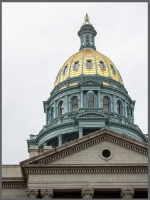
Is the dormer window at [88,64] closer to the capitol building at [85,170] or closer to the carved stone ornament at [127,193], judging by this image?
the capitol building at [85,170]

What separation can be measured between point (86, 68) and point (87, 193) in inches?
1396

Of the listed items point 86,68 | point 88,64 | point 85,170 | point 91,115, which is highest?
point 88,64

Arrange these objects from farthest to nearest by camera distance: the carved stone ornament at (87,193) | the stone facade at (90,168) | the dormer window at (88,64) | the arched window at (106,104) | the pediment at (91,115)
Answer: the dormer window at (88,64) < the arched window at (106,104) < the pediment at (91,115) < the stone facade at (90,168) < the carved stone ornament at (87,193)

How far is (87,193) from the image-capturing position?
128 ft

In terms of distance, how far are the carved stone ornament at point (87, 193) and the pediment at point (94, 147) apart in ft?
7.61

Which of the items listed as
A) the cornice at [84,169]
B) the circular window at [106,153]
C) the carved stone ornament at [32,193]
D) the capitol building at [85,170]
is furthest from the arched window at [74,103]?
the carved stone ornament at [32,193]

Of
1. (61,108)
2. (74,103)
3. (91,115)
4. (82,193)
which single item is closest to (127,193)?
(82,193)

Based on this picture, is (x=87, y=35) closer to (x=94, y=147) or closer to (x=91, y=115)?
(x=91, y=115)

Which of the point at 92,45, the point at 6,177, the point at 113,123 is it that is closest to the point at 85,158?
the point at 6,177

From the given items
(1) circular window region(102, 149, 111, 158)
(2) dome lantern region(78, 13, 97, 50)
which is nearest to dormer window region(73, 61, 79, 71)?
(2) dome lantern region(78, 13, 97, 50)

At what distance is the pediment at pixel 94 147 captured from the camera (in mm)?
40125

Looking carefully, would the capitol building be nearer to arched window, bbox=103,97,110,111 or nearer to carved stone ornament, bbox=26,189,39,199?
carved stone ornament, bbox=26,189,39,199

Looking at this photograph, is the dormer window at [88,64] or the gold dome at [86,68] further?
the dormer window at [88,64]

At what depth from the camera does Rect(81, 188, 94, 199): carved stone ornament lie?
38.9 meters
